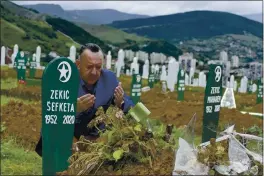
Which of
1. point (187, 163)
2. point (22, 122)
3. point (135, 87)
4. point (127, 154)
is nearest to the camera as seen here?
point (187, 163)

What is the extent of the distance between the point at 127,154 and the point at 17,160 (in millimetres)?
6675

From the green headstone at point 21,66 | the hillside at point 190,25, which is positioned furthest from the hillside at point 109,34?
the green headstone at point 21,66

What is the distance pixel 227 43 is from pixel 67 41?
47.1 meters

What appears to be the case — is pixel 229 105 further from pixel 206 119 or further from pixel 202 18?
pixel 202 18

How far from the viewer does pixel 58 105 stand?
520 centimetres

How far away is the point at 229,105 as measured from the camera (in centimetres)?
1722

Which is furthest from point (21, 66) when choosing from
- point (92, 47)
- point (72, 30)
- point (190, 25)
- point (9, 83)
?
point (190, 25)

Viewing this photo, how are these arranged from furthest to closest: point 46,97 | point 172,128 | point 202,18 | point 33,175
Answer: point 202,18, point 33,175, point 46,97, point 172,128

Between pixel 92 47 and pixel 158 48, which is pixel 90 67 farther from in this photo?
pixel 158 48

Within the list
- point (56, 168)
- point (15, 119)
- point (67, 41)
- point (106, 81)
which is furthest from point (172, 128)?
point (67, 41)

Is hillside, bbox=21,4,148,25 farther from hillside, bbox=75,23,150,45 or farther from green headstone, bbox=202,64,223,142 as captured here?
green headstone, bbox=202,64,223,142

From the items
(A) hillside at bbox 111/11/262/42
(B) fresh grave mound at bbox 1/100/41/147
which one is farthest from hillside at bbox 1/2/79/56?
(A) hillside at bbox 111/11/262/42

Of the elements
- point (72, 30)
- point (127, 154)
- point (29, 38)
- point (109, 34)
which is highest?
point (109, 34)

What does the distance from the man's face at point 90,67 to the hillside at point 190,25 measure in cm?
10911
